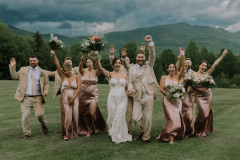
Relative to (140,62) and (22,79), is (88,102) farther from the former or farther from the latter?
(140,62)

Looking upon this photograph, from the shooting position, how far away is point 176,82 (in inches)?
391

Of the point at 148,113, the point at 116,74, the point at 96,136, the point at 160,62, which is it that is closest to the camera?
the point at 148,113

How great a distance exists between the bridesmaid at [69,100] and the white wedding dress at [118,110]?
1.39 metres

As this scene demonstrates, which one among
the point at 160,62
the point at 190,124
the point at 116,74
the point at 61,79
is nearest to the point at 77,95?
the point at 61,79

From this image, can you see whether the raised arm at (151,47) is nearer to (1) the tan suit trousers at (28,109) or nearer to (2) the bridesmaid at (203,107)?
(2) the bridesmaid at (203,107)

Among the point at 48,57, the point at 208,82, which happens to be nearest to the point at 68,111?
the point at 208,82

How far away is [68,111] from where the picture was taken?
1002cm

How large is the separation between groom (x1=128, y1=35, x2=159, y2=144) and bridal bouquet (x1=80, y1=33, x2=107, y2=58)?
146cm

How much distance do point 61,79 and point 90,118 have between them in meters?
2.01

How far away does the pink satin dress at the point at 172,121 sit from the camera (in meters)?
9.30

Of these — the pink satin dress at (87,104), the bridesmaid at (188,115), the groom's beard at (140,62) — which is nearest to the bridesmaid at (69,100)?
the pink satin dress at (87,104)

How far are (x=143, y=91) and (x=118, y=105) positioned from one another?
103 centimetres

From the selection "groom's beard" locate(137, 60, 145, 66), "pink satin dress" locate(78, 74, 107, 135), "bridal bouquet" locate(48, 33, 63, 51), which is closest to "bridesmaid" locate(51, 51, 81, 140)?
"bridal bouquet" locate(48, 33, 63, 51)

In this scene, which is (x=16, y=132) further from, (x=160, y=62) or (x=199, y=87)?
(x=160, y=62)
